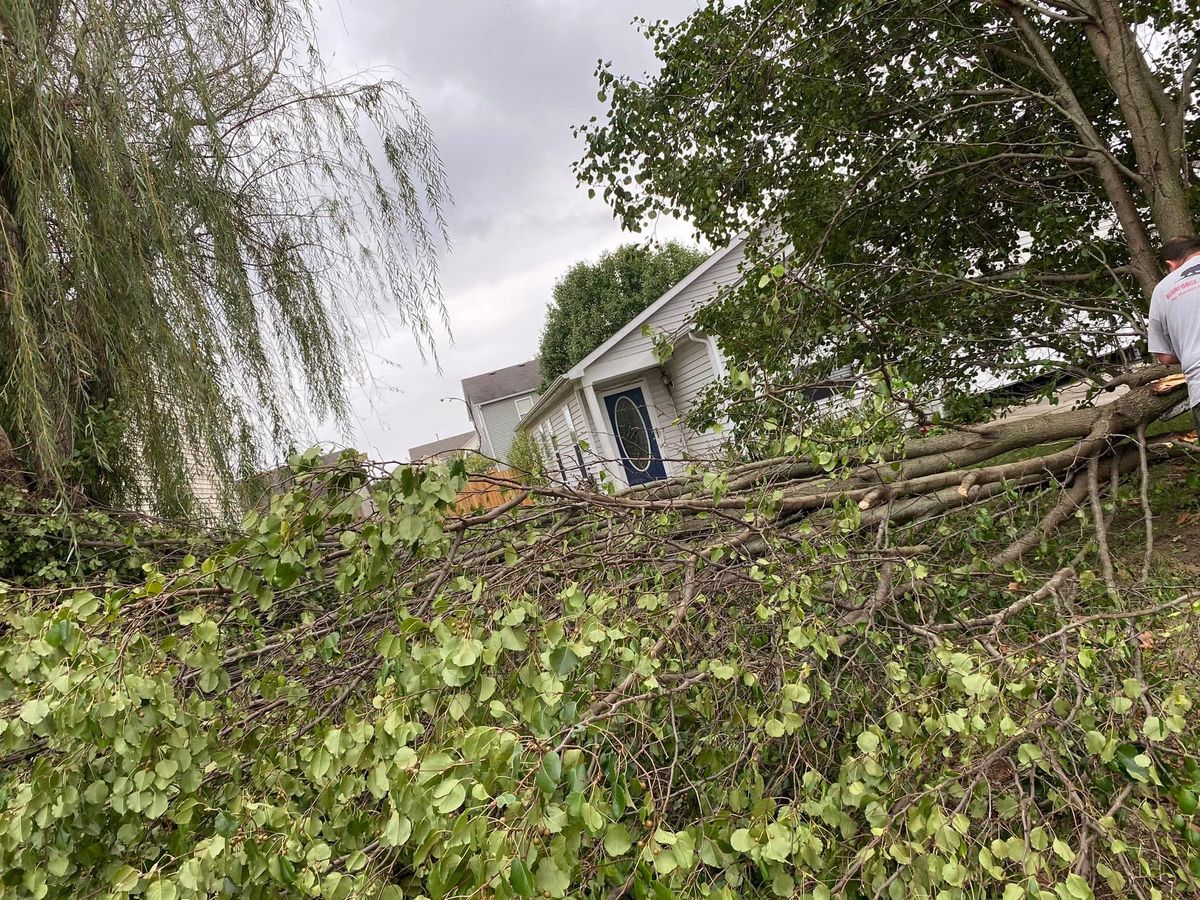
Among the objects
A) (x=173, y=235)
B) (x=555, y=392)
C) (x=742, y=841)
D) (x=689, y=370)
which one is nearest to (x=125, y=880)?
(x=742, y=841)

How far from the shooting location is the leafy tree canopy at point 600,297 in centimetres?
2316

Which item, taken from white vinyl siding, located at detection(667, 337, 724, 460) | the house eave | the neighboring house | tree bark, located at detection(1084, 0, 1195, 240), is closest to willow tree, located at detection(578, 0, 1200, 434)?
tree bark, located at detection(1084, 0, 1195, 240)

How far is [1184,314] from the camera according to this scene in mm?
3533

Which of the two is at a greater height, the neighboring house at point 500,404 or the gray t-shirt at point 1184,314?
the neighboring house at point 500,404

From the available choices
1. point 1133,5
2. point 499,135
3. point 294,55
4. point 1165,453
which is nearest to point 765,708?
point 1165,453

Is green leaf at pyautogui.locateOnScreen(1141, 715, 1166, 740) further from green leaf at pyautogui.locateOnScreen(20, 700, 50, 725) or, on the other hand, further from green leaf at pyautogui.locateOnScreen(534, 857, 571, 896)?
green leaf at pyautogui.locateOnScreen(20, 700, 50, 725)

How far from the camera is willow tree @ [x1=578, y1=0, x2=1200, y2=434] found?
4.95 m

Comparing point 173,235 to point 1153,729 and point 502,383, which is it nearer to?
point 1153,729

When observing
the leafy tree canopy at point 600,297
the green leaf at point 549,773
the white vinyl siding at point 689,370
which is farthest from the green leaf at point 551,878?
the leafy tree canopy at point 600,297

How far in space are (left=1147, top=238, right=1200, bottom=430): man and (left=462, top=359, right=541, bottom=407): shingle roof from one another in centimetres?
2297

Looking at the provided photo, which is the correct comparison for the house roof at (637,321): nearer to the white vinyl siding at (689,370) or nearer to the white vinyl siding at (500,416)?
the white vinyl siding at (689,370)

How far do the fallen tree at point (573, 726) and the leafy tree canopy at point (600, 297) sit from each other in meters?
20.7

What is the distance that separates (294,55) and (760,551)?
4.61m

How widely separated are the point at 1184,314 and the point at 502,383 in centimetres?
2548
